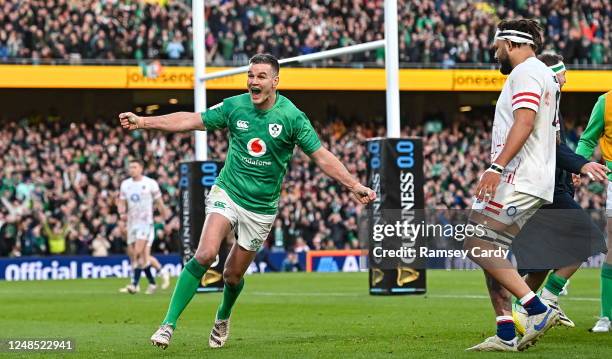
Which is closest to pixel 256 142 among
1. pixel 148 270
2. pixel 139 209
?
pixel 148 270

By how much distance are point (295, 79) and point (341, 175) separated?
27.5m

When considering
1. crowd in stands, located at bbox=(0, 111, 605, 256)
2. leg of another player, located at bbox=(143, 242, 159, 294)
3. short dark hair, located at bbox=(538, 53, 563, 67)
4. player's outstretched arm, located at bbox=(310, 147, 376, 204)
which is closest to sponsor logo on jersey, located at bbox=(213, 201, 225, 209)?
player's outstretched arm, located at bbox=(310, 147, 376, 204)

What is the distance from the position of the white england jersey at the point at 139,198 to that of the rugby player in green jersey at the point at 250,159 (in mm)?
11690

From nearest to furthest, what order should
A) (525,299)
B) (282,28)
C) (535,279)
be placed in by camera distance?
(525,299)
(535,279)
(282,28)

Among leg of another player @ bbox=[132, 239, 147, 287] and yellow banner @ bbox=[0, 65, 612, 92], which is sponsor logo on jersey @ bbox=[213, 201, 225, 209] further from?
yellow banner @ bbox=[0, 65, 612, 92]

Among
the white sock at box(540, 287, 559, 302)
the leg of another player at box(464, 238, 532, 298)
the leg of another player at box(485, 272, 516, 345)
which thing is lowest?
the white sock at box(540, 287, 559, 302)

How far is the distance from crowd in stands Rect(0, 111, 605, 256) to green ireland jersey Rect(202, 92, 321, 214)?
18.6m

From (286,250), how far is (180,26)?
8.58m

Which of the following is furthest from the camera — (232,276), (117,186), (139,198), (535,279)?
(117,186)

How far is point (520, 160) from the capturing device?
346 inches

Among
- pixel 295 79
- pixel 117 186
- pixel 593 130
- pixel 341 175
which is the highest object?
pixel 295 79

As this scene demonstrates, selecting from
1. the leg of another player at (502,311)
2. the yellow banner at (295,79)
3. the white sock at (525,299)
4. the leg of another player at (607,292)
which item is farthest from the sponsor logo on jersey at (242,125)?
the yellow banner at (295,79)

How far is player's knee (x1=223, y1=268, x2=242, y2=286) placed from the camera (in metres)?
10.2

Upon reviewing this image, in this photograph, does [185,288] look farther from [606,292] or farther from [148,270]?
[148,270]
